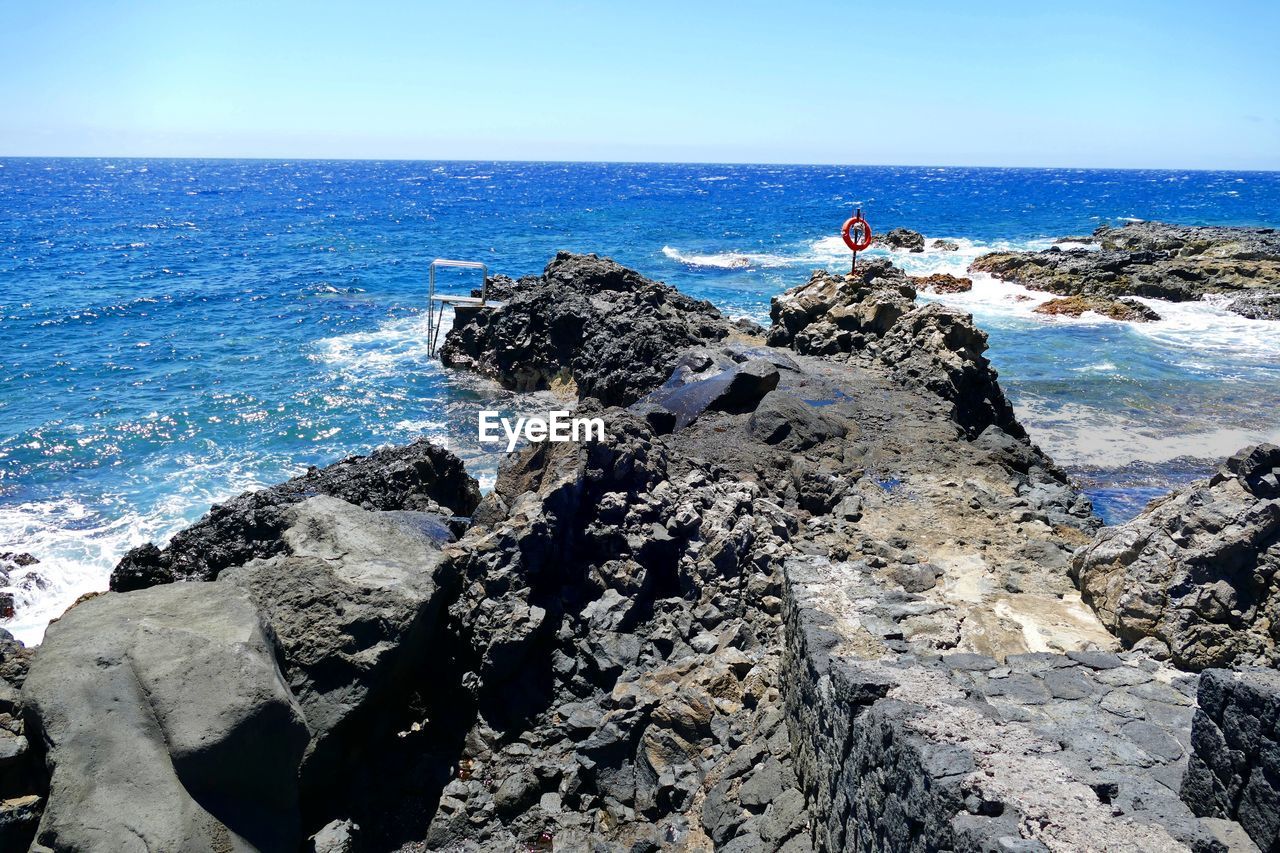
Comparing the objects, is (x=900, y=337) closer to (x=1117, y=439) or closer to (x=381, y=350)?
(x=1117, y=439)

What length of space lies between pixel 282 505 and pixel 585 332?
11.6m

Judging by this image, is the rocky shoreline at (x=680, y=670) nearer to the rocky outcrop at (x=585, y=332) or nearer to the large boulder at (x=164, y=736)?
the large boulder at (x=164, y=736)

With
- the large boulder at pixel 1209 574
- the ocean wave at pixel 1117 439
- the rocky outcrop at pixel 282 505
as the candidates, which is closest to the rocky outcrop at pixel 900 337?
the ocean wave at pixel 1117 439

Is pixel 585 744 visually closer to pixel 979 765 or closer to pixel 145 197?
pixel 979 765

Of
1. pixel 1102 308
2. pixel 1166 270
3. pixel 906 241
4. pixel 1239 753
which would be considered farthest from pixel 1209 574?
pixel 906 241

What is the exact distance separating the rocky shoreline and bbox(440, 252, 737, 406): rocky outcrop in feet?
21.2

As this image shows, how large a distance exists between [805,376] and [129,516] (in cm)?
1303

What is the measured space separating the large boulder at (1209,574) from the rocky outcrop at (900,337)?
23.6 feet

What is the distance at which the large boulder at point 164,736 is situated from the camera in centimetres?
641

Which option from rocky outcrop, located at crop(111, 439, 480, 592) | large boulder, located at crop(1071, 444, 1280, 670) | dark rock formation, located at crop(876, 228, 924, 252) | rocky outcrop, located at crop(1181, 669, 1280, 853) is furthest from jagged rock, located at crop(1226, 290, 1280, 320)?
rocky outcrop, located at crop(1181, 669, 1280, 853)

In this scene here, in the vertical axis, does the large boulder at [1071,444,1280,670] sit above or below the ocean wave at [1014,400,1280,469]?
above

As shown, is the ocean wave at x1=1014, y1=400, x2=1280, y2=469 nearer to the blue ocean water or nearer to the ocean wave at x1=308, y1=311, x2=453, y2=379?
the blue ocean water

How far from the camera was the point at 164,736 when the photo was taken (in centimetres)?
668

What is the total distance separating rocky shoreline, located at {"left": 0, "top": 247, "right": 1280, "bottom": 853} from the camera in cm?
555
